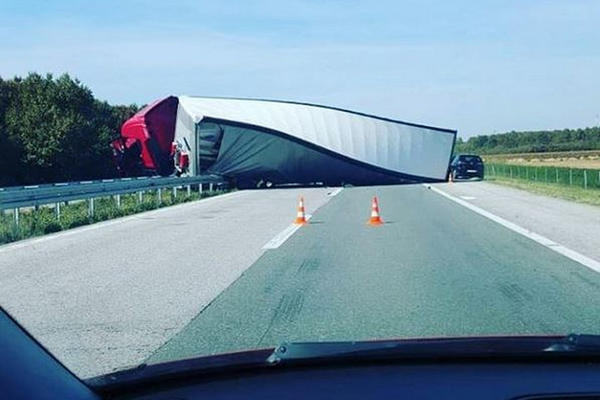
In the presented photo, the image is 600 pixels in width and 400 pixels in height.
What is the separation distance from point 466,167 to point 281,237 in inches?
1715

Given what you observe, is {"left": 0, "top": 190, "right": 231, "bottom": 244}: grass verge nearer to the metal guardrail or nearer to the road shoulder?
the metal guardrail

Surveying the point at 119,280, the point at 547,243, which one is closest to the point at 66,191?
the point at 119,280

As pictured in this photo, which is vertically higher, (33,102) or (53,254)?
(33,102)

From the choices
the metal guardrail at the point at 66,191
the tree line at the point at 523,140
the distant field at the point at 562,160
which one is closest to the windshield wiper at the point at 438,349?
the metal guardrail at the point at 66,191

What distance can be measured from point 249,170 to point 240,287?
1522 inches

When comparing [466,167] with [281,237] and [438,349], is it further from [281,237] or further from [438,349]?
[438,349]

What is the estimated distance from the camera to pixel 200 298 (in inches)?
425

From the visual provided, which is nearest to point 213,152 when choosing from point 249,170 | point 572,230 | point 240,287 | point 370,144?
point 249,170

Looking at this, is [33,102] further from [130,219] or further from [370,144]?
[130,219]

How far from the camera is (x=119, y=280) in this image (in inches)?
492

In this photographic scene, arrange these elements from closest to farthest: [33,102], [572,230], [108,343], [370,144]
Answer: [108,343] → [572,230] → [370,144] → [33,102]

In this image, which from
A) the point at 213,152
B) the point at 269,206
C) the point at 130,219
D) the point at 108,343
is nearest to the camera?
the point at 108,343

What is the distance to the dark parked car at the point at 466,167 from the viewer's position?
60.4 metres

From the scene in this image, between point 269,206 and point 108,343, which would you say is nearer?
point 108,343
